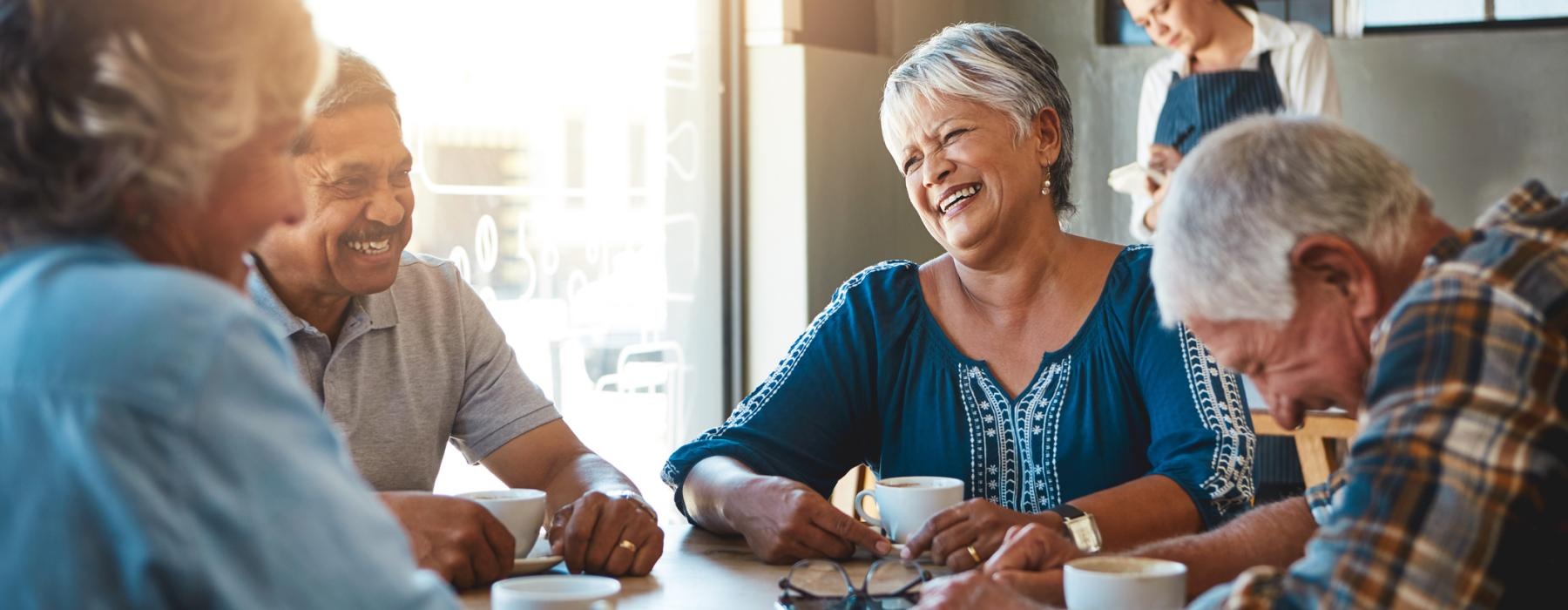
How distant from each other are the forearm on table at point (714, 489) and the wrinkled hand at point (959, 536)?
0.29 metres

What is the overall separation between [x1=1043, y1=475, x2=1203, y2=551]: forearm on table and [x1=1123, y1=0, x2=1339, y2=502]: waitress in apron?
2.37 meters

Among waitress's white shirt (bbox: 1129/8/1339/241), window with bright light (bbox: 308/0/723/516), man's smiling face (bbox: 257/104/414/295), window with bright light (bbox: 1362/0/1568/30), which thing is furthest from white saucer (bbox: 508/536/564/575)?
window with bright light (bbox: 1362/0/1568/30)

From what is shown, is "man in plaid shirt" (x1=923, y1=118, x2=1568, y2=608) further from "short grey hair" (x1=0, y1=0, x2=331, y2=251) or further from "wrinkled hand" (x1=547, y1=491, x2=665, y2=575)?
"short grey hair" (x1=0, y1=0, x2=331, y2=251)

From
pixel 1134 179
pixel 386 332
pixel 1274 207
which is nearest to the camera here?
pixel 1274 207

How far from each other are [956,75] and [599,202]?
210cm

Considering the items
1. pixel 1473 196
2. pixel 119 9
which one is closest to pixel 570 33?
pixel 1473 196

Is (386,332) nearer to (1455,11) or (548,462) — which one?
(548,462)

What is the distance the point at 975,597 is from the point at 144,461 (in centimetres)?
80

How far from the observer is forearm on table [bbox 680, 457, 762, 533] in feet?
6.25

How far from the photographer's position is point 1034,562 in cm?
154

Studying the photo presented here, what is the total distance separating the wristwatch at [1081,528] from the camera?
69.2 inches

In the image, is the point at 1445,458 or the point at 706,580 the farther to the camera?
the point at 706,580

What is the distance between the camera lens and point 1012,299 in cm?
224

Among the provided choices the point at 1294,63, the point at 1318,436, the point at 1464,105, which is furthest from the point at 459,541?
the point at 1464,105
